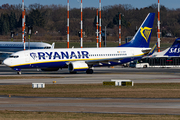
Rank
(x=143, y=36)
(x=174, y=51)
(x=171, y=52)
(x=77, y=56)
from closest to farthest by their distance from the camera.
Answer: (x=77, y=56) → (x=143, y=36) → (x=171, y=52) → (x=174, y=51)

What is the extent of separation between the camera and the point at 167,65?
8288 cm

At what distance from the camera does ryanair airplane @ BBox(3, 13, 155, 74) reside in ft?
189

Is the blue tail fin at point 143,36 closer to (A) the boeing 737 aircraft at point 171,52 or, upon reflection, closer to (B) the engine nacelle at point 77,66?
(B) the engine nacelle at point 77,66

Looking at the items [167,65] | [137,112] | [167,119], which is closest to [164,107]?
[137,112]

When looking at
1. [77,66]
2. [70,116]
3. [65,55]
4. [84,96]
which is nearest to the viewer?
[70,116]

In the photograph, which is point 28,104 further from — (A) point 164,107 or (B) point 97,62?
(B) point 97,62

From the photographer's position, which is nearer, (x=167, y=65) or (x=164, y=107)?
(x=164, y=107)

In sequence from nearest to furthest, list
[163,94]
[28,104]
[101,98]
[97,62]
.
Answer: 1. [28,104]
2. [101,98]
3. [163,94]
4. [97,62]

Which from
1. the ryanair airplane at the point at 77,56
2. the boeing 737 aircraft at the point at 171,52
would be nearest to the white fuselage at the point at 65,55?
the ryanair airplane at the point at 77,56

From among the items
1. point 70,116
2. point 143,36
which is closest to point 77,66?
point 143,36

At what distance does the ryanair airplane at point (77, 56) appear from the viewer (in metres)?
57.6

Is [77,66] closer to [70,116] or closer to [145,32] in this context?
[145,32]

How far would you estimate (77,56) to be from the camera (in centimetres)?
6069

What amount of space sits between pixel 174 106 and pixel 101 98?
662 cm
